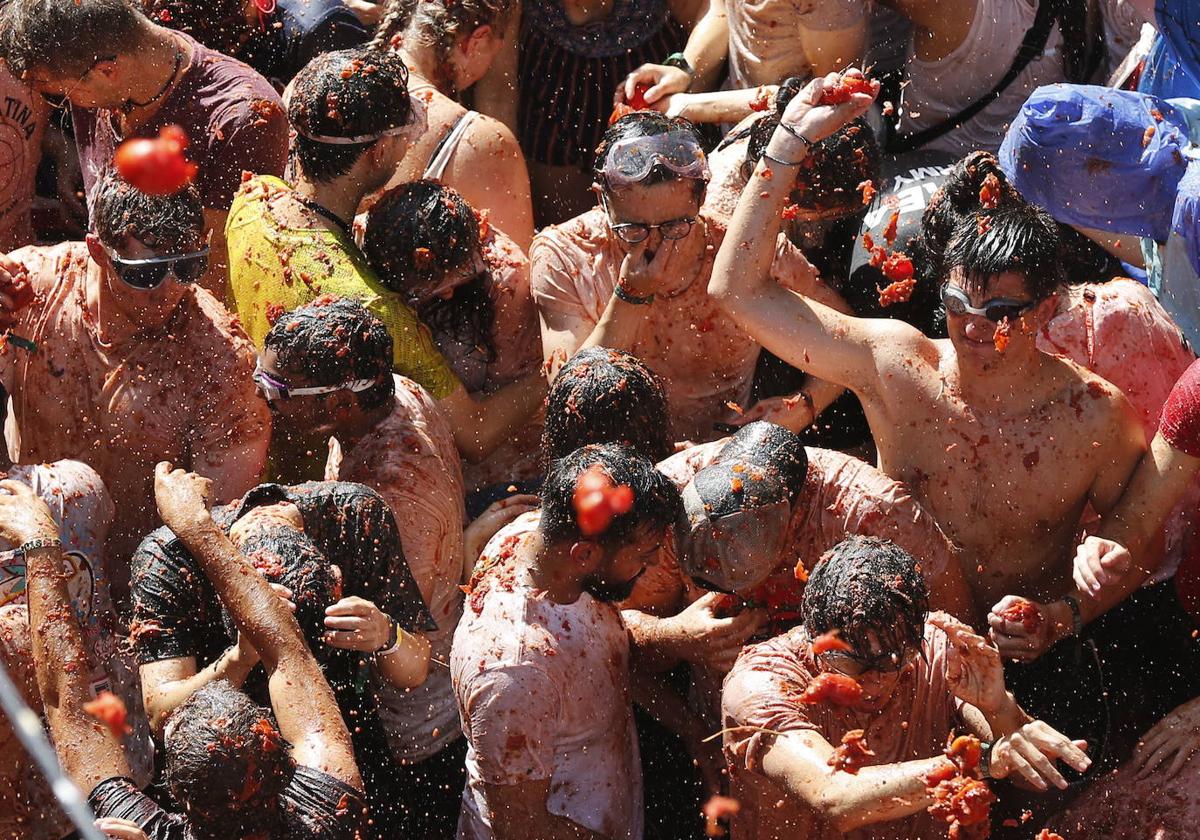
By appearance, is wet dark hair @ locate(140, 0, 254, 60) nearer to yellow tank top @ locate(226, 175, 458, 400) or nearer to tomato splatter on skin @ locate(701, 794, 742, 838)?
yellow tank top @ locate(226, 175, 458, 400)

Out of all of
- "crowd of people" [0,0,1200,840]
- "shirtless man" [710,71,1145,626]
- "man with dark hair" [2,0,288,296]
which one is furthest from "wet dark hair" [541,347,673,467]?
"man with dark hair" [2,0,288,296]

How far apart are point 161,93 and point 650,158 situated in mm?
1959

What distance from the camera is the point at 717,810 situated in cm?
447

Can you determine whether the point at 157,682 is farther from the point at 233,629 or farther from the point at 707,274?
the point at 707,274

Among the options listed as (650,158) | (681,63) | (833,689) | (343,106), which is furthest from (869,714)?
(681,63)

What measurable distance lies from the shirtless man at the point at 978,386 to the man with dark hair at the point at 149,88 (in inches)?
79.2

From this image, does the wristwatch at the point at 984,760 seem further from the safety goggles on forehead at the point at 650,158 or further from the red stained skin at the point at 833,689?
the safety goggles on forehead at the point at 650,158

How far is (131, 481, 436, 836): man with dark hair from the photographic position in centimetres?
429

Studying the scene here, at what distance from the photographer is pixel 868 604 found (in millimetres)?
4012

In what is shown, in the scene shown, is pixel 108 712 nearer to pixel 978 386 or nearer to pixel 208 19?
pixel 978 386

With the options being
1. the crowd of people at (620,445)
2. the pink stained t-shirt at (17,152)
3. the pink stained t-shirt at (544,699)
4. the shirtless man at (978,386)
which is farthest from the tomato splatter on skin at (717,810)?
the pink stained t-shirt at (17,152)

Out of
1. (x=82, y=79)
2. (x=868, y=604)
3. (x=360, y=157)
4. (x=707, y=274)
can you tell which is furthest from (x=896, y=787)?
(x=82, y=79)

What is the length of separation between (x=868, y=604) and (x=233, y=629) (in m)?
1.70

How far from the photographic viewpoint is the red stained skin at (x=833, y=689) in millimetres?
4094
